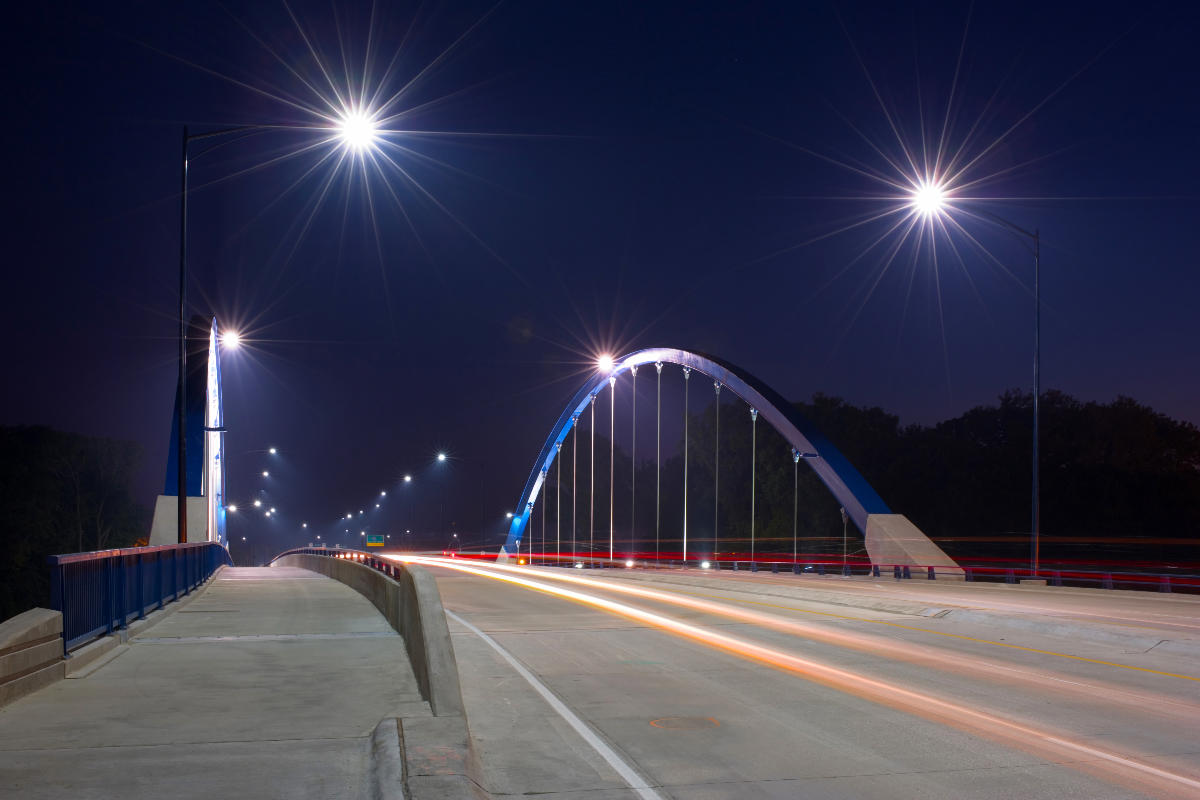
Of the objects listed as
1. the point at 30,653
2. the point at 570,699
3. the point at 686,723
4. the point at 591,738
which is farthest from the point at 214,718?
the point at 686,723

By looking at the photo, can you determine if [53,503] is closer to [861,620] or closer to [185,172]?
[185,172]

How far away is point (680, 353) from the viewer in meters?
62.2

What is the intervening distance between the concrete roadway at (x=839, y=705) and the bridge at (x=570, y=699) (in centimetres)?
4

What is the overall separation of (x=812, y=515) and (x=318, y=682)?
83319mm

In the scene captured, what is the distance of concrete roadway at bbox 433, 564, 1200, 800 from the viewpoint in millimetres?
7449

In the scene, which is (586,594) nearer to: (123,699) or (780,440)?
(123,699)

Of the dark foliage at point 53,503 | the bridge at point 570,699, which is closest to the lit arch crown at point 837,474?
the bridge at point 570,699

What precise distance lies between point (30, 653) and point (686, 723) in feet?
19.2

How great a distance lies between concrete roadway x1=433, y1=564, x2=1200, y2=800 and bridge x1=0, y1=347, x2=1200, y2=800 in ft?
0.13

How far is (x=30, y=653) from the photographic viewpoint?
386 inches

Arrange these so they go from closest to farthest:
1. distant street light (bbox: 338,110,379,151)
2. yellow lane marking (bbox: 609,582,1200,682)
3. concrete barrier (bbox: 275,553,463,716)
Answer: concrete barrier (bbox: 275,553,463,716), yellow lane marking (bbox: 609,582,1200,682), distant street light (bbox: 338,110,379,151)

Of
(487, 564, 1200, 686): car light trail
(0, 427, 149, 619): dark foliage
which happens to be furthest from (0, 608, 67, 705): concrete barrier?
(0, 427, 149, 619): dark foliage

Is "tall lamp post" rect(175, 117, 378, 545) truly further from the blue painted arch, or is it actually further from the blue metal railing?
the blue painted arch

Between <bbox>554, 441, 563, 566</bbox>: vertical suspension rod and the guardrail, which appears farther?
A: <bbox>554, 441, 563, 566</bbox>: vertical suspension rod
